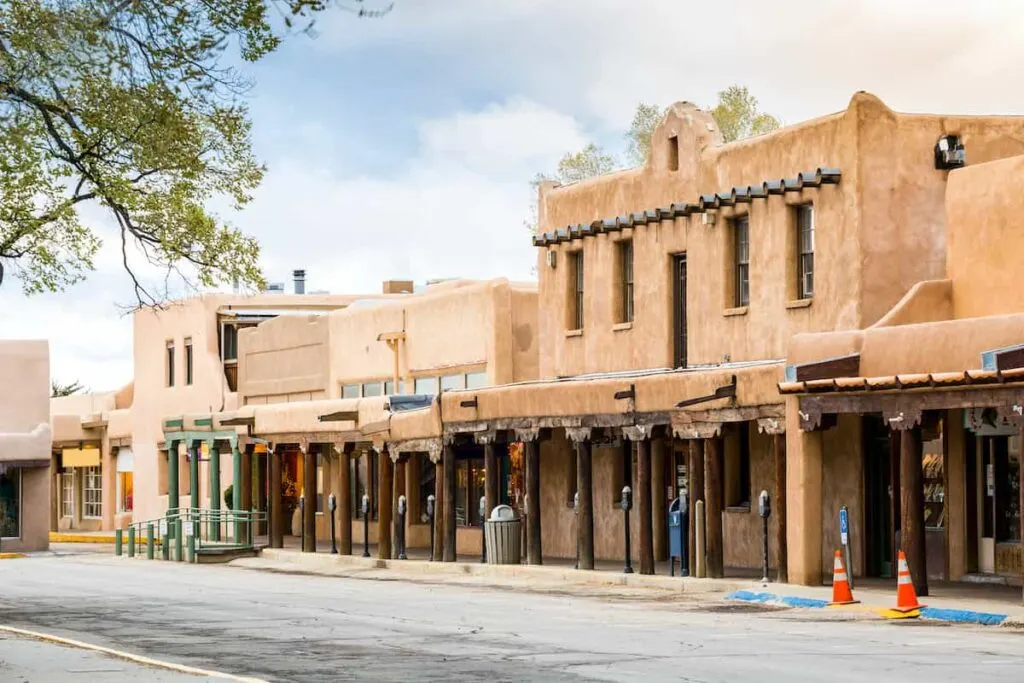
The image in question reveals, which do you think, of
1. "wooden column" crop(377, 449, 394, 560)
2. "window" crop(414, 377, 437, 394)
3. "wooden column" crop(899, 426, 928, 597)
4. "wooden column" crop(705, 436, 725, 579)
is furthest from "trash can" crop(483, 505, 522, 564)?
"wooden column" crop(899, 426, 928, 597)

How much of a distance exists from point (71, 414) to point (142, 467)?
7642 mm

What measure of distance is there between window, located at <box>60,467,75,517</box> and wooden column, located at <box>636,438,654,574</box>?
139ft

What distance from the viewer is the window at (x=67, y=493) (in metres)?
69.4

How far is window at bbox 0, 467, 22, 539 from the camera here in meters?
52.5

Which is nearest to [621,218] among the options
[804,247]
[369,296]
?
[804,247]

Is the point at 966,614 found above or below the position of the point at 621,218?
below

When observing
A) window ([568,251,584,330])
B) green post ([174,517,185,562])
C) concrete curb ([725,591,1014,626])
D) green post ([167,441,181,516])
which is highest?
window ([568,251,584,330])

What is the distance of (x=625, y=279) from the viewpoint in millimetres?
36406

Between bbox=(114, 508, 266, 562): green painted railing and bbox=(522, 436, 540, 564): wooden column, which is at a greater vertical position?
bbox=(522, 436, 540, 564): wooden column

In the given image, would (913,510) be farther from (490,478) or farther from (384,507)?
(384,507)

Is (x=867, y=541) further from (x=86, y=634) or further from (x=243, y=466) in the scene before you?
(x=243, y=466)

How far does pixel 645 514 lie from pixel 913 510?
6453mm

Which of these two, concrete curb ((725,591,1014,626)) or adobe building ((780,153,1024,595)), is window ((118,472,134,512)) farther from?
concrete curb ((725,591,1014,626))

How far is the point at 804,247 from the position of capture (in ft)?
102
